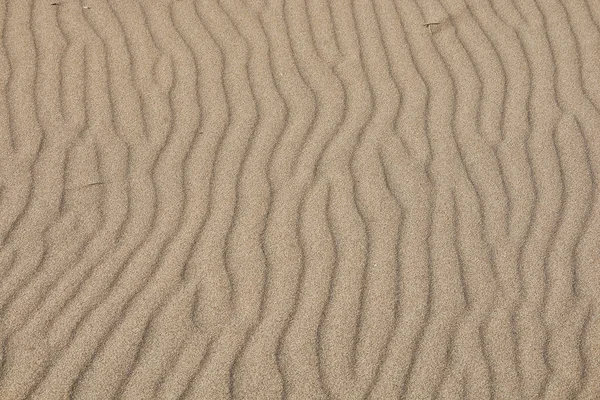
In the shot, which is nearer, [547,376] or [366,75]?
[547,376]

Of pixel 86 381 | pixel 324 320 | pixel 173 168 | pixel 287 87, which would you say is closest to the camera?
pixel 86 381

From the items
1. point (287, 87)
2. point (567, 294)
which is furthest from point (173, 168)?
point (567, 294)

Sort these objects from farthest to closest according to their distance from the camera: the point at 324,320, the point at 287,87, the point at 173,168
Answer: the point at 287,87 → the point at 173,168 → the point at 324,320

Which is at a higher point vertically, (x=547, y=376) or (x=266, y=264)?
(x=266, y=264)

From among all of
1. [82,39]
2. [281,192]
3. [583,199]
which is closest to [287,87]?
[281,192]

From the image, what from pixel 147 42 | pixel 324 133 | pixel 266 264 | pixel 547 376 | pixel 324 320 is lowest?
pixel 547 376

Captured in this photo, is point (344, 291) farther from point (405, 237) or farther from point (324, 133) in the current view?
point (324, 133)
